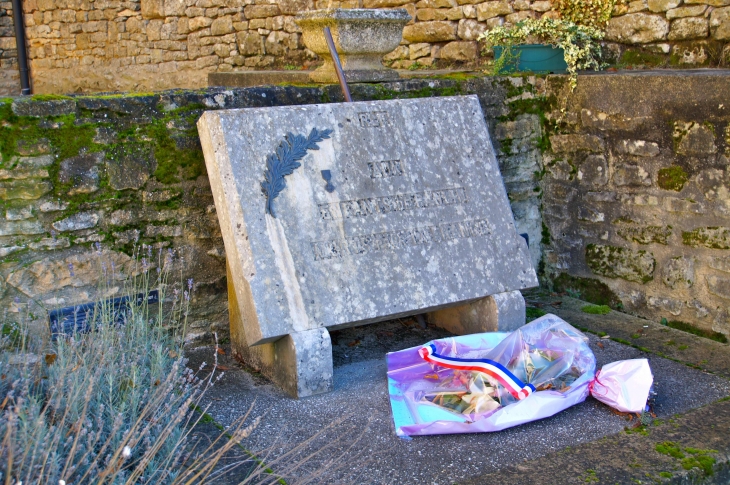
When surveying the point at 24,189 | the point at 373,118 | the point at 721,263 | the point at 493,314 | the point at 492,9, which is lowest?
the point at 493,314

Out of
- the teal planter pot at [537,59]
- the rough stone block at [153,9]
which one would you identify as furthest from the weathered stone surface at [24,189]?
the rough stone block at [153,9]

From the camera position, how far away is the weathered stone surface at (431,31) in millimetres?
5930

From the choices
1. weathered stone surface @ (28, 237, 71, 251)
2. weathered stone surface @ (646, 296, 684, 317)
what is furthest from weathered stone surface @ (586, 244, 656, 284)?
weathered stone surface @ (28, 237, 71, 251)

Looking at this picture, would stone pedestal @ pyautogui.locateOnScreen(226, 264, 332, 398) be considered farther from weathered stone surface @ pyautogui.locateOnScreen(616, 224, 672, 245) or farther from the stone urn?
weathered stone surface @ pyautogui.locateOnScreen(616, 224, 672, 245)

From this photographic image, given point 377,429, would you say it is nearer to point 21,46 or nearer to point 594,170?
point 594,170

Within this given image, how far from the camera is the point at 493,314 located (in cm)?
350

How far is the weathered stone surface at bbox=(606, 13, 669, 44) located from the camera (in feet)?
15.5

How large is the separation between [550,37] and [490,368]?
3.02 metres

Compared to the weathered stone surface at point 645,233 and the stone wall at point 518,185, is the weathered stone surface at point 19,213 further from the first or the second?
Result: the weathered stone surface at point 645,233

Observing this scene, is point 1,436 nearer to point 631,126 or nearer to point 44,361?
point 44,361

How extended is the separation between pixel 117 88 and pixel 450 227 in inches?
283

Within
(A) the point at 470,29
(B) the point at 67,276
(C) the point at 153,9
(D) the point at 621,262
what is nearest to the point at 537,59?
(A) the point at 470,29

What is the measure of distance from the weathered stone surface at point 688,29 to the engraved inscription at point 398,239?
218 centimetres

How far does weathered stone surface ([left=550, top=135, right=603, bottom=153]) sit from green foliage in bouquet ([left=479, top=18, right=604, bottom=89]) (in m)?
0.56
